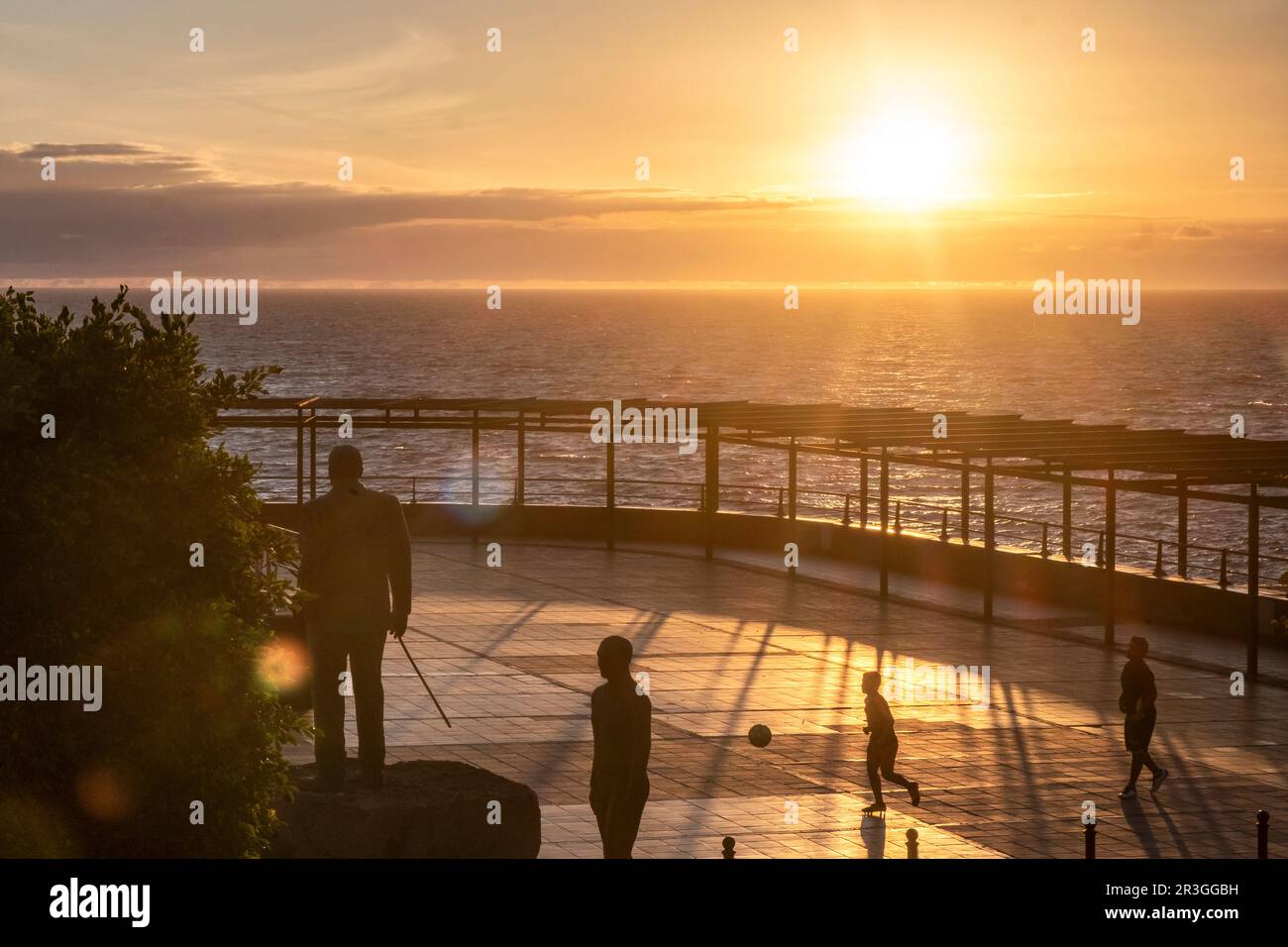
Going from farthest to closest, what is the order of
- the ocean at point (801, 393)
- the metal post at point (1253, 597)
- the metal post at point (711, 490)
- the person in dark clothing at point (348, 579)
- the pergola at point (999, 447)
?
the ocean at point (801, 393) → the metal post at point (711, 490) → the pergola at point (999, 447) → the metal post at point (1253, 597) → the person in dark clothing at point (348, 579)

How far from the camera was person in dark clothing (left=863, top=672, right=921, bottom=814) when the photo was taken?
16.5 metres

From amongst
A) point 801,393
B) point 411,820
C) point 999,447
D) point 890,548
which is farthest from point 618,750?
point 801,393

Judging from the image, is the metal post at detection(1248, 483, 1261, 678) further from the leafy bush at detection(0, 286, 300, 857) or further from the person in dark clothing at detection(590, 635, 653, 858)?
the leafy bush at detection(0, 286, 300, 857)

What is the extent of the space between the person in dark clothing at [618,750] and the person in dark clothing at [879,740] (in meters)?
5.82

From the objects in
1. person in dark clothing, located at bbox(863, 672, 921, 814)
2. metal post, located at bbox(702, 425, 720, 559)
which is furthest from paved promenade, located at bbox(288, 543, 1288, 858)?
metal post, located at bbox(702, 425, 720, 559)

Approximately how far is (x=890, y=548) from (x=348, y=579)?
22978 millimetres

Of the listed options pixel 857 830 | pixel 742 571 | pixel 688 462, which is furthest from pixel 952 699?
pixel 688 462

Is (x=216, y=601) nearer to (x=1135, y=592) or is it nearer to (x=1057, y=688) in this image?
(x=1057, y=688)

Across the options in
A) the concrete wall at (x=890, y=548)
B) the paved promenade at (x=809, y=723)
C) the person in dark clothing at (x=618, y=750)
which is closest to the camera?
the person in dark clothing at (x=618, y=750)

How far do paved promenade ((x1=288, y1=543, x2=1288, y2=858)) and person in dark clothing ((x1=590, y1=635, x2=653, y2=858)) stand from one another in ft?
10.6

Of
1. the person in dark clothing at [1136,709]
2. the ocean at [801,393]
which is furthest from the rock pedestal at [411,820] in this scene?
the ocean at [801,393]

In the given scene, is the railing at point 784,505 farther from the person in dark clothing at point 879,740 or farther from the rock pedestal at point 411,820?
the rock pedestal at point 411,820

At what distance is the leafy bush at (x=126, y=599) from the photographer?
9.09 meters
